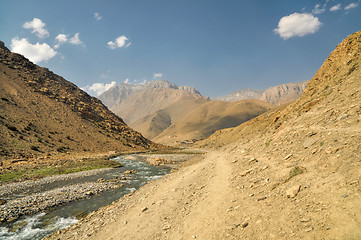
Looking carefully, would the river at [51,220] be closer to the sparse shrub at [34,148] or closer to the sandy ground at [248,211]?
the sandy ground at [248,211]

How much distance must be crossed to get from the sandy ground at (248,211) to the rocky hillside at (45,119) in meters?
48.0

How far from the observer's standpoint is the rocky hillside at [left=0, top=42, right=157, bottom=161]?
54.8 metres

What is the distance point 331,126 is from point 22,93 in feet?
326

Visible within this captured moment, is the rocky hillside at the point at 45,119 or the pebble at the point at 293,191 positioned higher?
the rocky hillside at the point at 45,119

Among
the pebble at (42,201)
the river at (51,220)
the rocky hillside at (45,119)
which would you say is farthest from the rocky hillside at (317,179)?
the rocky hillside at (45,119)

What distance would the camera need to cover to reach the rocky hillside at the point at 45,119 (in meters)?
54.8

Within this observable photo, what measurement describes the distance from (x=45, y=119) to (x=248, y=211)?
8436 cm

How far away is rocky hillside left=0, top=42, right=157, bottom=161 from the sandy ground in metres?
48.0

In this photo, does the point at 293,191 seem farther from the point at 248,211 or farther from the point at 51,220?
the point at 51,220

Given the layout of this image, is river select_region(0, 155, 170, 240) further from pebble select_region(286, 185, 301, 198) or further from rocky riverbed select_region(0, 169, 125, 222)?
pebble select_region(286, 185, 301, 198)

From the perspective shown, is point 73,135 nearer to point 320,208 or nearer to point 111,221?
point 111,221

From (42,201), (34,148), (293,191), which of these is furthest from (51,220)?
(34,148)

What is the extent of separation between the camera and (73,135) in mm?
73375

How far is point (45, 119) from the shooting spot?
71.8 metres
